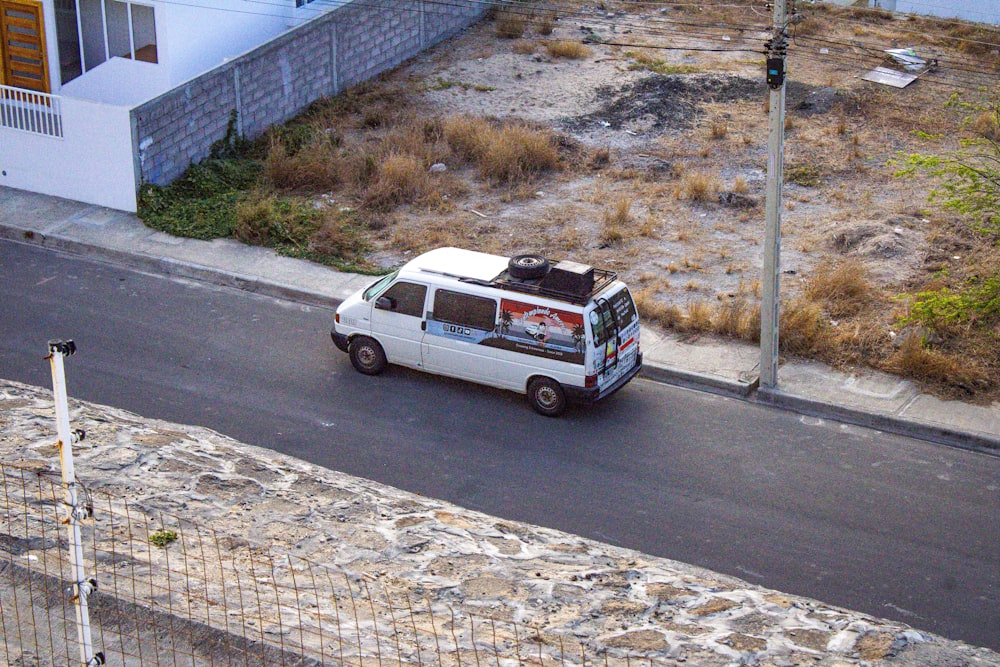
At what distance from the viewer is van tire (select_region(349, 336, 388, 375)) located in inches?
587

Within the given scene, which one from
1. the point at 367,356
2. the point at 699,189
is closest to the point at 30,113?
the point at 367,356

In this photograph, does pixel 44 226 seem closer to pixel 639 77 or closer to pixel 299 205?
pixel 299 205

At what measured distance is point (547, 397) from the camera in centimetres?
1412

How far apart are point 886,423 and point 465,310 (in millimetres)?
5344

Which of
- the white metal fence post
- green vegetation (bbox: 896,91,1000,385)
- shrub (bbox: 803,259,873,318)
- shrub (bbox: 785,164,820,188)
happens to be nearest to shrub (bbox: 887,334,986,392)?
green vegetation (bbox: 896,91,1000,385)

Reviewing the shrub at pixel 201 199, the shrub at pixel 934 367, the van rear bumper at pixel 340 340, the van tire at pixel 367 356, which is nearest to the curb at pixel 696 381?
the shrub at pixel 934 367

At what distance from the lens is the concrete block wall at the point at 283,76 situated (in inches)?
817

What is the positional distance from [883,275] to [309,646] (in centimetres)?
1315

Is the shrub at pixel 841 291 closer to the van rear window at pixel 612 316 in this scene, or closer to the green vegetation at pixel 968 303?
the green vegetation at pixel 968 303

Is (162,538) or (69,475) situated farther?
(162,538)

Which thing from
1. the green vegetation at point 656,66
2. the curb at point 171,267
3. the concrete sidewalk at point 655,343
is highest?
the green vegetation at point 656,66

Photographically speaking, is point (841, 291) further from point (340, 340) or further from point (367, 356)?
point (340, 340)

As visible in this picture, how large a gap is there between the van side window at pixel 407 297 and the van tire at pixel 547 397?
171cm

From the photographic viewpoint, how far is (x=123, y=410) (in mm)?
13461
